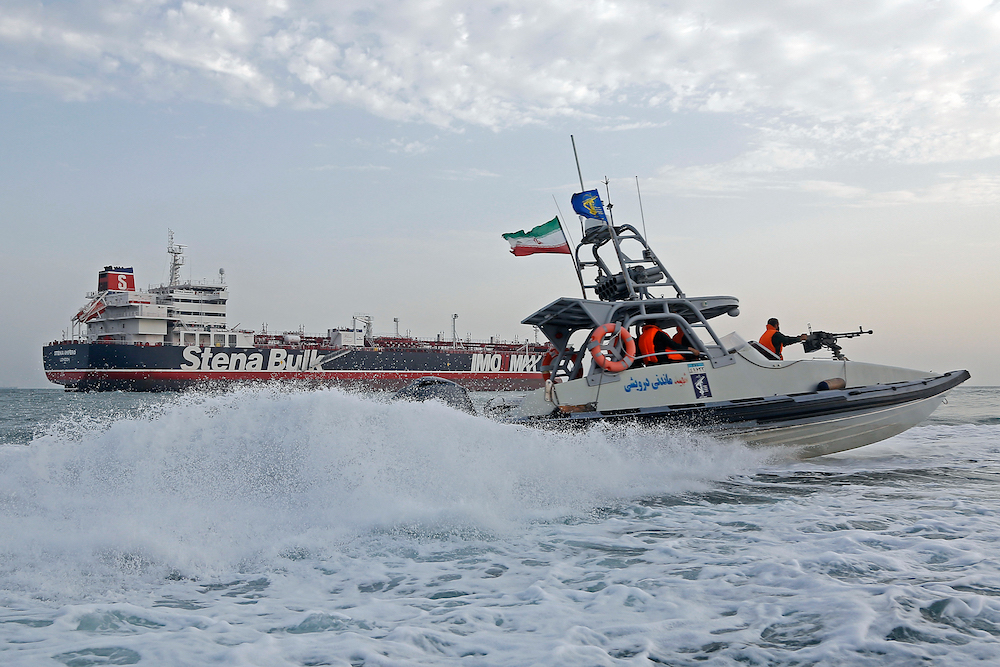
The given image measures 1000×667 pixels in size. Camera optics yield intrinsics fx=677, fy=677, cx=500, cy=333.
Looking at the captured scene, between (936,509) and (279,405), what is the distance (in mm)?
6077

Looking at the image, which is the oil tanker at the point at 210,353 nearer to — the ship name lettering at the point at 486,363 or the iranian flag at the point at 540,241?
the ship name lettering at the point at 486,363

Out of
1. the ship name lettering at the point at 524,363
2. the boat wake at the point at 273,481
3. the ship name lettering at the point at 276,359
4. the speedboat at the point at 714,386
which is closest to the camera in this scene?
the boat wake at the point at 273,481

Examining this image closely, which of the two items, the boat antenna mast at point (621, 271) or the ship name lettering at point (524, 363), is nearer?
the boat antenna mast at point (621, 271)

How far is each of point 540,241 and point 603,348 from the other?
442 centimetres

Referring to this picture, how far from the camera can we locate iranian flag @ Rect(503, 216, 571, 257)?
1254 cm

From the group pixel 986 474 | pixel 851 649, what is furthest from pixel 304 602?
pixel 986 474

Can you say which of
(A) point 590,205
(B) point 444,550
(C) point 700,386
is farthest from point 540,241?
(B) point 444,550

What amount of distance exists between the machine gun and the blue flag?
3435mm

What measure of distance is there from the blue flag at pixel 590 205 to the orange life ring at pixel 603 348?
2037 mm

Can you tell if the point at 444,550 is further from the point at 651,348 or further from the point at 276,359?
the point at 276,359

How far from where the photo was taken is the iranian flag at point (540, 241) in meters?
12.5

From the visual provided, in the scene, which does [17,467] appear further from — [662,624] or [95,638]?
[662,624]

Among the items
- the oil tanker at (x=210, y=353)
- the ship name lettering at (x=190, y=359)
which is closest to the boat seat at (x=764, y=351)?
the oil tanker at (x=210, y=353)

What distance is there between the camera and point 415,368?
5128 cm
